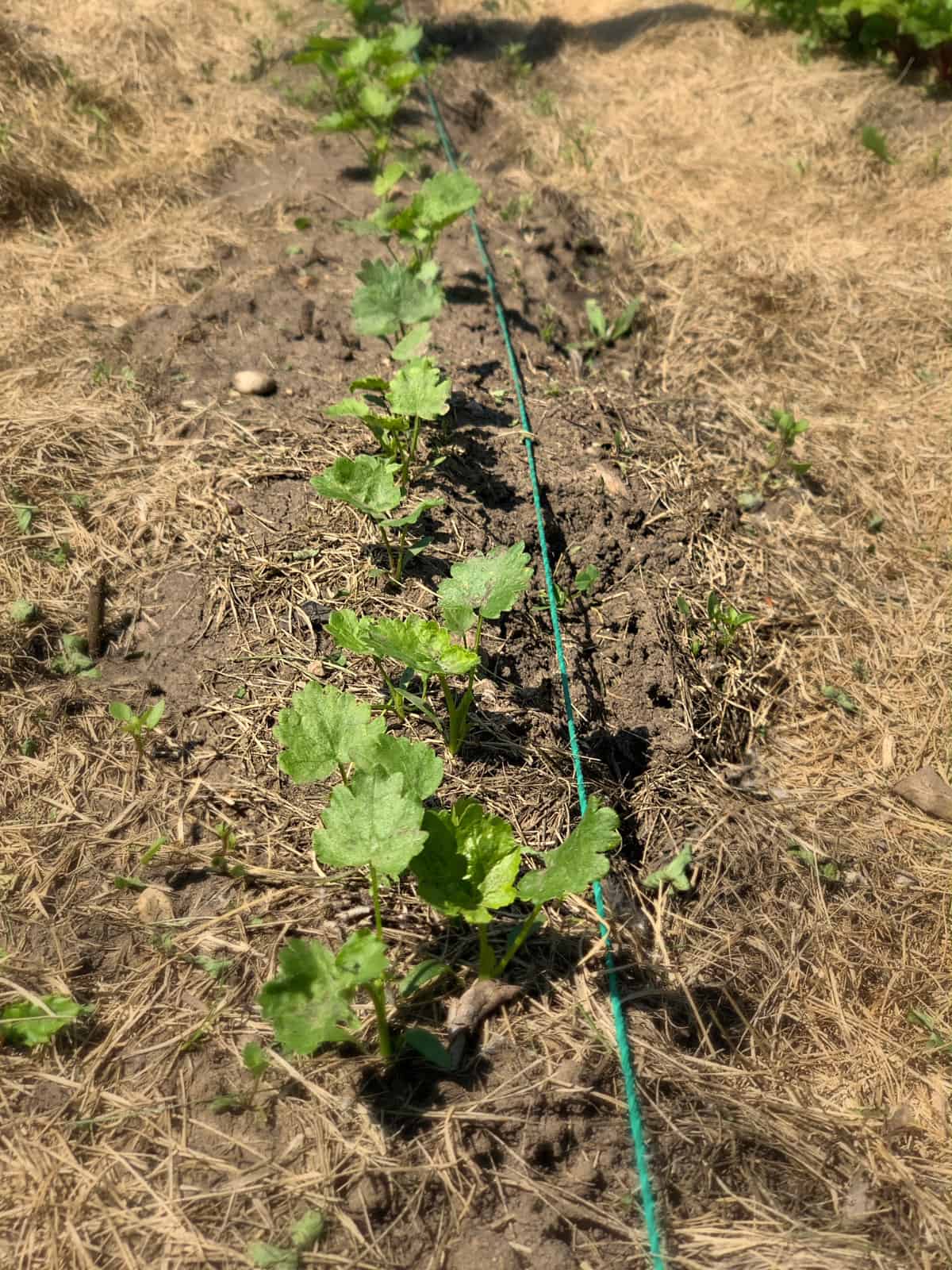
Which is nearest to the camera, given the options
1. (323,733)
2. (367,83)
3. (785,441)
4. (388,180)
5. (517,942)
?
(517,942)

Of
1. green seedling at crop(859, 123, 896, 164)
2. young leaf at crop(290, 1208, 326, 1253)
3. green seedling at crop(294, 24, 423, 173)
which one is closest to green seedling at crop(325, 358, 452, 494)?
young leaf at crop(290, 1208, 326, 1253)

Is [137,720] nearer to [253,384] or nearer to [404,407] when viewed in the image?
[404,407]

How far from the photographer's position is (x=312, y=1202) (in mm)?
1420

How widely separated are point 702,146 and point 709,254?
988 mm

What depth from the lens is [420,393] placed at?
2479 mm

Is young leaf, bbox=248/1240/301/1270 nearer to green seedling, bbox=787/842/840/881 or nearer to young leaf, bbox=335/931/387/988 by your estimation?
young leaf, bbox=335/931/387/988

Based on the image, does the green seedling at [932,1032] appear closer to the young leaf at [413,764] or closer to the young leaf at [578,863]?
the young leaf at [578,863]

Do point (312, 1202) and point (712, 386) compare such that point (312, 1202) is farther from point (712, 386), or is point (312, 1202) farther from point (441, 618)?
point (712, 386)

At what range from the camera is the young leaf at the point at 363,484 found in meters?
2.22

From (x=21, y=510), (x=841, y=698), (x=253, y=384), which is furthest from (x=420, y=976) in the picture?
(x=253, y=384)

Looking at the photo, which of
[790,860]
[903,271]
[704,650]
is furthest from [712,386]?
[790,860]

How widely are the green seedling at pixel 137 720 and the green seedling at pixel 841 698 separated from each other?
1.72m

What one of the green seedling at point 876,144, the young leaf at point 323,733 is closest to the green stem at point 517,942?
the young leaf at point 323,733

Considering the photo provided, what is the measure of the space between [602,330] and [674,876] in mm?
2229
